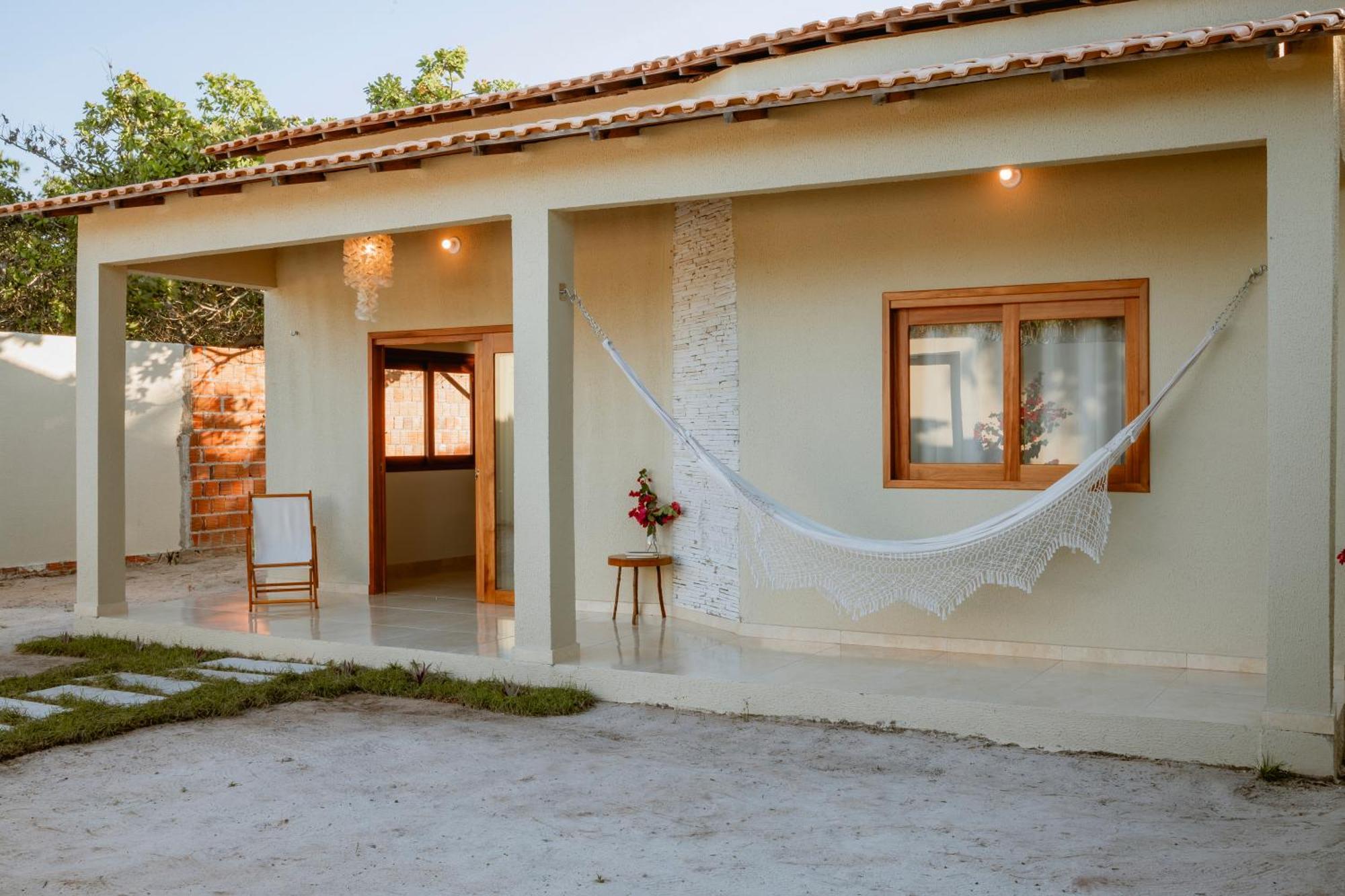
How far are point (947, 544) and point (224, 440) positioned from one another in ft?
31.8

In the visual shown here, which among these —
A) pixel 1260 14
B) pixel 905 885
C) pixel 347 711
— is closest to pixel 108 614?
pixel 347 711

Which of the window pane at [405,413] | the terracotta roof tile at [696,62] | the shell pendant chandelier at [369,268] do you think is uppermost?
the terracotta roof tile at [696,62]

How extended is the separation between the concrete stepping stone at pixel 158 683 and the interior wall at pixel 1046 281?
3.09 metres

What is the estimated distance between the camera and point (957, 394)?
6453 millimetres

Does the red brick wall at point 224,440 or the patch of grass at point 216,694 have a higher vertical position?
the red brick wall at point 224,440

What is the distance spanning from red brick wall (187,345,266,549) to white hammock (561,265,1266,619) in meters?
8.26

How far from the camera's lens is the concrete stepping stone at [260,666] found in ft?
21.3

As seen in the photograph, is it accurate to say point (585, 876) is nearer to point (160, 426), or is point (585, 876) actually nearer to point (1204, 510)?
point (1204, 510)

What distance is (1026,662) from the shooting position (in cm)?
604

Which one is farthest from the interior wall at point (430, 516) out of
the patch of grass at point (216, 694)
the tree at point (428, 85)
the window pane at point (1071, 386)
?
the tree at point (428, 85)

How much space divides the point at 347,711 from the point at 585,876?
2.55m

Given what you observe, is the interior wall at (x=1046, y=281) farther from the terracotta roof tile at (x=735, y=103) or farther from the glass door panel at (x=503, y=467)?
the glass door panel at (x=503, y=467)

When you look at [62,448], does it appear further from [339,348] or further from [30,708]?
[30,708]

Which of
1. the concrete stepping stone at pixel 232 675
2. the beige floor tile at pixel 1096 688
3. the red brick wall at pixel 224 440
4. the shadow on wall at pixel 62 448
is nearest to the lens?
the beige floor tile at pixel 1096 688
